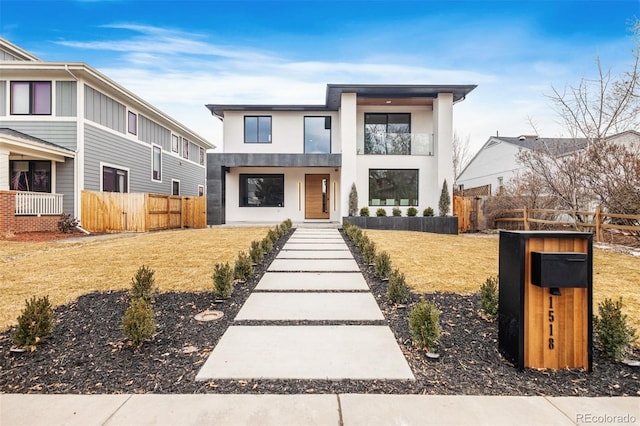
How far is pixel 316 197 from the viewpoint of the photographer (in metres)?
15.6

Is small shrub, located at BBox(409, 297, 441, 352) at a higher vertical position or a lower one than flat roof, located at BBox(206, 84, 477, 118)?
lower

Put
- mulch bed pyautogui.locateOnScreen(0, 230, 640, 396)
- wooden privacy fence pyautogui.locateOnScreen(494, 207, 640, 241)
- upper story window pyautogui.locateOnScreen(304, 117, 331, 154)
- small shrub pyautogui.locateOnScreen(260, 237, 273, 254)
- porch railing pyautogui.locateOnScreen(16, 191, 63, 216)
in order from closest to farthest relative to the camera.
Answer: mulch bed pyautogui.locateOnScreen(0, 230, 640, 396) → small shrub pyautogui.locateOnScreen(260, 237, 273, 254) → wooden privacy fence pyautogui.locateOnScreen(494, 207, 640, 241) → porch railing pyautogui.locateOnScreen(16, 191, 63, 216) → upper story window pyautogui.locateOnScreen(304, 117, 331, 154)

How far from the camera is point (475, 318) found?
339 cm

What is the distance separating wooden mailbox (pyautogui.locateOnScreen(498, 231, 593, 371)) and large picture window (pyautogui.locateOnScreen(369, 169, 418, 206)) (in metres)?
11.6

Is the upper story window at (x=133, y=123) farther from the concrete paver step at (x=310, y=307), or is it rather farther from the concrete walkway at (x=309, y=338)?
the concrete paver step at (x=310, y=307)

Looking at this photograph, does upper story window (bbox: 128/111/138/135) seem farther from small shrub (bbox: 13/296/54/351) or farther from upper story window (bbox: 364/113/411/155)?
small shrub (bbox: 13/296/54/351)


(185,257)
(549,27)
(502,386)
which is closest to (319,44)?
(549,27)

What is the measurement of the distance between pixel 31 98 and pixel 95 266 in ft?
34.0

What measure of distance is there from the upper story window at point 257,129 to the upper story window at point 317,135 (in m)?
1.82

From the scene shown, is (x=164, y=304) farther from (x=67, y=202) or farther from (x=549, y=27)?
(x=549, y=27)

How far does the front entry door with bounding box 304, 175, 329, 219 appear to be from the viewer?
15508 mm

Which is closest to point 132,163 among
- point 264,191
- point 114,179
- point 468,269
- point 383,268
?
point 114,179

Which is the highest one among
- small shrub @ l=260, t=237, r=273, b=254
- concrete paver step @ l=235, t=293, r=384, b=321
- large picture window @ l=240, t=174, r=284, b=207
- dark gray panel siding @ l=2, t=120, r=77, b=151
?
dark gray panel siding @ l=2, t=120, r=77, b=151

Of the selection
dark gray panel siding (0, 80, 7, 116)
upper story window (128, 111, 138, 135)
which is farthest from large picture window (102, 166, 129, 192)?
dark gray panel siding (0, 80, 7, 116)
